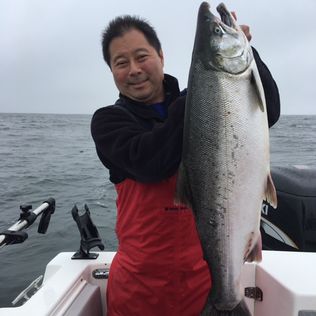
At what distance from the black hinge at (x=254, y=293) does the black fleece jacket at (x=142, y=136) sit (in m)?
1.22

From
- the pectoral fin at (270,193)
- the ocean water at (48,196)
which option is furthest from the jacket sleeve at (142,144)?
the ocean water at (48,196)

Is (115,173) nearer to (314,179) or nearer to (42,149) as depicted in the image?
(314,179)

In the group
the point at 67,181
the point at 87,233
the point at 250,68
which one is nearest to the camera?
the point at 250,68

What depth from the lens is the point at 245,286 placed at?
9.67 ft

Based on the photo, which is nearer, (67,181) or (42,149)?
(67,181)

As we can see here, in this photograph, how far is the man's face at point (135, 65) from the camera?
2.47m

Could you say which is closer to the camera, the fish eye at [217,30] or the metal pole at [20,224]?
the fish eye at [217,30]

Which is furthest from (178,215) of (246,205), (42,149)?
(42,149)

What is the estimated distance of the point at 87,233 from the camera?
11.1ft

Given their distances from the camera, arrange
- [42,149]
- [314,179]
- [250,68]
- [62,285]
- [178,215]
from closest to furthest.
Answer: [250,68] → [178,215] → [62,285] → [314,179] → [42,149]

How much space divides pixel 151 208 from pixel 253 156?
2.26ft

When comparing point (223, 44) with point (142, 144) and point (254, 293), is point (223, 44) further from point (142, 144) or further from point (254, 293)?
point (254, 293)

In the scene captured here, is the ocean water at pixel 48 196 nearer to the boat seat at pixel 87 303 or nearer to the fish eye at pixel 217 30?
the boat seat at pixel 87 303

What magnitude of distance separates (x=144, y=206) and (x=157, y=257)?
1.05 feet
